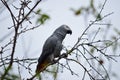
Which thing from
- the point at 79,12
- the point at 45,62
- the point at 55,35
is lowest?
the point at 45,62

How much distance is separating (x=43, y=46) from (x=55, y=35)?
33 cm

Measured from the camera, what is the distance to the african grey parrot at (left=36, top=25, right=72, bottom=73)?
5.27m

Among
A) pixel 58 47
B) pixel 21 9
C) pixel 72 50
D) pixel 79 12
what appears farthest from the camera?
pixel 58 47

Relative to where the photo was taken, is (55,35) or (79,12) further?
(55,35)

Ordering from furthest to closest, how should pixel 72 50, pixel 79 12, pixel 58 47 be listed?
pixel 58 47, pixel 79 12, pixel 72 50

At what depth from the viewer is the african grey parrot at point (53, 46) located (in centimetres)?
527

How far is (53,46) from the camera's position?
17.8 feet

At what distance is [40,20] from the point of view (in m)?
3.82

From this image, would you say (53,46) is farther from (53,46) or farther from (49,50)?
(49,50)

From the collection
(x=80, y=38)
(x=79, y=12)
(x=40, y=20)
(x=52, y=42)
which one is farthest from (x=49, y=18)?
(x=52, y=42)

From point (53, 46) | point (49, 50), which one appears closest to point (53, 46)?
point (53, 46)

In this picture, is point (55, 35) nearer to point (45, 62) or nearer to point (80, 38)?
point (45, 62)

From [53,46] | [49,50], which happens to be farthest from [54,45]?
[49,50]

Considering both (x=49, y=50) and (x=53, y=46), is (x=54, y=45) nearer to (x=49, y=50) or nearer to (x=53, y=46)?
(x=53, y=46)
